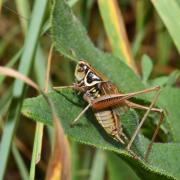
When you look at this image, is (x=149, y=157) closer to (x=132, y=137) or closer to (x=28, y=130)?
(x=132, y=137)

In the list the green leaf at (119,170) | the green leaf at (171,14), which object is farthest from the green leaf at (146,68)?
the green leaf at (119,170)

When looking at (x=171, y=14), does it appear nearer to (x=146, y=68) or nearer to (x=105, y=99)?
(x=146, y=68)

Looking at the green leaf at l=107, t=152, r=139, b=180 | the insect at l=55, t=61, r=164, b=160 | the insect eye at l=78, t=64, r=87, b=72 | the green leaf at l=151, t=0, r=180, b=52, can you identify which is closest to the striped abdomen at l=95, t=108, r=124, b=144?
the insect at l=55, t=61, r=164, b=160

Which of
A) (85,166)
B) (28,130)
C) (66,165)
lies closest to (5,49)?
(28,130)

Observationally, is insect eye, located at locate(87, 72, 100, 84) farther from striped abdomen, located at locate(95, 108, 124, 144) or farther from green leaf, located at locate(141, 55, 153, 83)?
green leaf, located at locate(141, 55, 153, 83)

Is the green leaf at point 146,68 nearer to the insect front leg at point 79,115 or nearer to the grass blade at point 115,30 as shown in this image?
the grass blade at point 115,30

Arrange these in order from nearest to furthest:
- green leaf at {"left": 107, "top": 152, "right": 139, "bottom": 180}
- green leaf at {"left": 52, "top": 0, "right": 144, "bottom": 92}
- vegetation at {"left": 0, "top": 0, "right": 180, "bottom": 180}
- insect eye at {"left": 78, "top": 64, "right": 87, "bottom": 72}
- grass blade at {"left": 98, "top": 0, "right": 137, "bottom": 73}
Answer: vegetation at {"left": 0, "top": 0, "right": 180, "bottom": 180}, green leaf at {"left": 52, "top": 0, "right": 144, "bottom": 92}, insect eye at {"left": 78, "top": 64, "right": 87, "bottom": 72}, green leaf at {"left": 107, "top": 152, "right": 139, "bottom": 180}, grass blade at {"left": 98, "top": 0, "right": 137, "bottom": 73}
